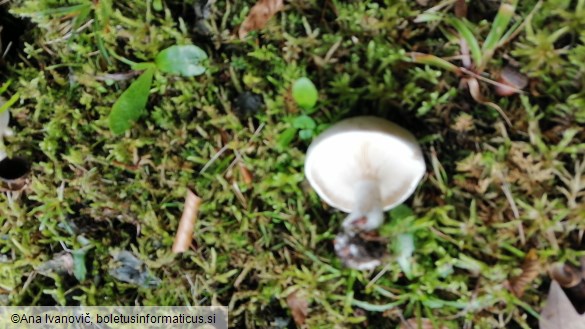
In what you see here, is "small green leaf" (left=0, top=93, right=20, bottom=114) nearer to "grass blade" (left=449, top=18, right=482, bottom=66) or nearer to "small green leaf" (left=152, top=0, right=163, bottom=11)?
"small green leaf" (left=152, top=0, right=163, bottom=11)

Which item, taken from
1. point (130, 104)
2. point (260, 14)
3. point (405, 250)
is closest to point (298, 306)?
point (405, 250)

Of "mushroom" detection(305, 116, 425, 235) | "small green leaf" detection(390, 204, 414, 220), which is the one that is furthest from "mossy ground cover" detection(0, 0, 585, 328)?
"mushroom" detection(305, 116, 425, 235)

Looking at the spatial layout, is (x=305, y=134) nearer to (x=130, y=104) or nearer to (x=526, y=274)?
(x=130, y=104)

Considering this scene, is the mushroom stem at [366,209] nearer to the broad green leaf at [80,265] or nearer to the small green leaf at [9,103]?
the broad green leaf at [80,265]

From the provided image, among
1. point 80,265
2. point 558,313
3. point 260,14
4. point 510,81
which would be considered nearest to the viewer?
point 558,313

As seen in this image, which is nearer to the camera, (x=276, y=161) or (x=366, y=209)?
(x=366, y=209)

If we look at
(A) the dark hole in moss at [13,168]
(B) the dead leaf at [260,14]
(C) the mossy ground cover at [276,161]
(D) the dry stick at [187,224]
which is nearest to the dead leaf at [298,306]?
(C) the mossy ground cover at [276,161]
